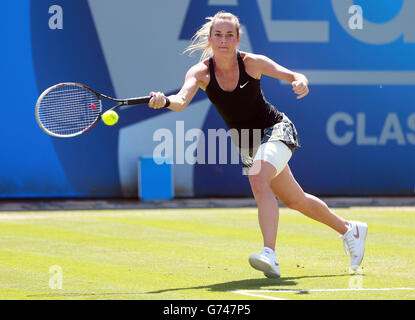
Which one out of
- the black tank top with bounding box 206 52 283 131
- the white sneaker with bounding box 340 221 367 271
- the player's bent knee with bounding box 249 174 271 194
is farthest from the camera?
the white sneaker with bounding box 340 221 367 271

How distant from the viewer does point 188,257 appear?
25.1 ft

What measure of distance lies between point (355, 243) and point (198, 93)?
21.9 feet

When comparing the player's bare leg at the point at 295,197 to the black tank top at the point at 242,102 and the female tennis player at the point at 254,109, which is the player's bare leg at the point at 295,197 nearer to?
the female tennis player at the point at 254,109

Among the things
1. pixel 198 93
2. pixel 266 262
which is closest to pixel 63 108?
pixel 266 262

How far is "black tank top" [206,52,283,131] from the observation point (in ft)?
21.2

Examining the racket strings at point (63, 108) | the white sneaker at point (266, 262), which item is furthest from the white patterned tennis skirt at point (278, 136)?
the racket strings at point (63, 108)

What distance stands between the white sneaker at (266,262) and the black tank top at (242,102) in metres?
0.95

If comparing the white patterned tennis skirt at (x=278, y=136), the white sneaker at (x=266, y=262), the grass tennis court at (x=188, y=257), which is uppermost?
the white patterned tennis skirt at (x=278, y=136)

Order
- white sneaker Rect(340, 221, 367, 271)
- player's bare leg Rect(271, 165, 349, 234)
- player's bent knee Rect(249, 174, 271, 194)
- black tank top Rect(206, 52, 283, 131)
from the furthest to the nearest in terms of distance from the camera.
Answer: white sneaker Rect(340, 221, 367, 271), player's bare leg Rect(271, 165, 349, 234), black tank top Rect(206, 52, 283, 131), player's bent knee Rect(249, 174, 271, 194)

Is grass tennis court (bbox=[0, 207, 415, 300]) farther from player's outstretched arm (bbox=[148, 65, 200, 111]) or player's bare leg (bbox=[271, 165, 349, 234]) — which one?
player's outstretched arm (bbox=[148, 65, 200, 111])

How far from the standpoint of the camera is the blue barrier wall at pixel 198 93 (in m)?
13.0

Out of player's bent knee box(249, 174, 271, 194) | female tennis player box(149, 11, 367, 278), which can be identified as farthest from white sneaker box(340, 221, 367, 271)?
player's bent knee box(249, 174, 271, 194)

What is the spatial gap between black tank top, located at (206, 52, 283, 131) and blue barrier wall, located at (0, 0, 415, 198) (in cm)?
663

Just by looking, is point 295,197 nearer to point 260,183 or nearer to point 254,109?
point 260,183
